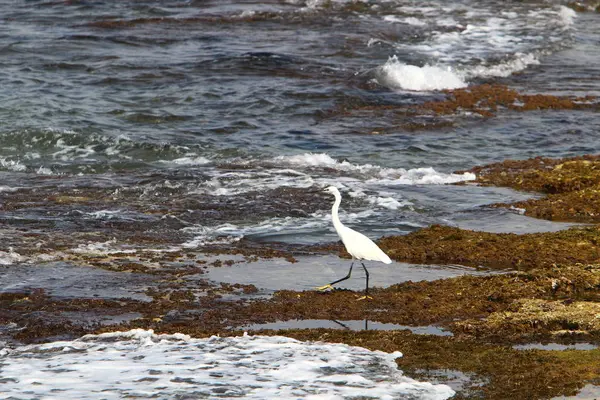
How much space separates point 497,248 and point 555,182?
3.80 metres

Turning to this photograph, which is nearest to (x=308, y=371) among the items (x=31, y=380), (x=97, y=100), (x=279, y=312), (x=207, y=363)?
(x=207, y=363)

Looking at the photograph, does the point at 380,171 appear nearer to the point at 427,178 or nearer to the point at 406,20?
the point at 427,178

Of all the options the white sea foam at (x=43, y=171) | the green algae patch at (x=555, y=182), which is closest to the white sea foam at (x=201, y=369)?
the green algae patch at (x=555, y=182)

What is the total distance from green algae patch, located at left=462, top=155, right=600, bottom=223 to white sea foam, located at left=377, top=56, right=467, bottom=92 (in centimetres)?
620

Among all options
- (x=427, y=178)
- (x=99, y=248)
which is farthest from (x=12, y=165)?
(x=427, y=178)

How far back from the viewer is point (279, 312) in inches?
349

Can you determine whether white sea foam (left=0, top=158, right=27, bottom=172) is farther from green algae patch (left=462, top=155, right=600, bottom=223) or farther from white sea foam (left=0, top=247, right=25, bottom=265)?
green algae patch (left=462, top=155, right=600, bottom=223)

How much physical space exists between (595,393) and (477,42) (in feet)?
73.6

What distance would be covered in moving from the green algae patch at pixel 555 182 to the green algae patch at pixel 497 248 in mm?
1359

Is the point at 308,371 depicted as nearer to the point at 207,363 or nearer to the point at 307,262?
the point at 207,363

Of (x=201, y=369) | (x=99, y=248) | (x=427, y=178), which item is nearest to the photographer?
(x=201, y=369)

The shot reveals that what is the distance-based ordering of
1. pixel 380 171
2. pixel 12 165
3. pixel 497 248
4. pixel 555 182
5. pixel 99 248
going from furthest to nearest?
pixel 12 165 < pixel 380 171 < pixel 555 182 < pixel 99 248 < pixel 497 248

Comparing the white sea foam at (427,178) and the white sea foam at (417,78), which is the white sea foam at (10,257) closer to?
the white sea foam at (427,178)

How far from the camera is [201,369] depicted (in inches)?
298
